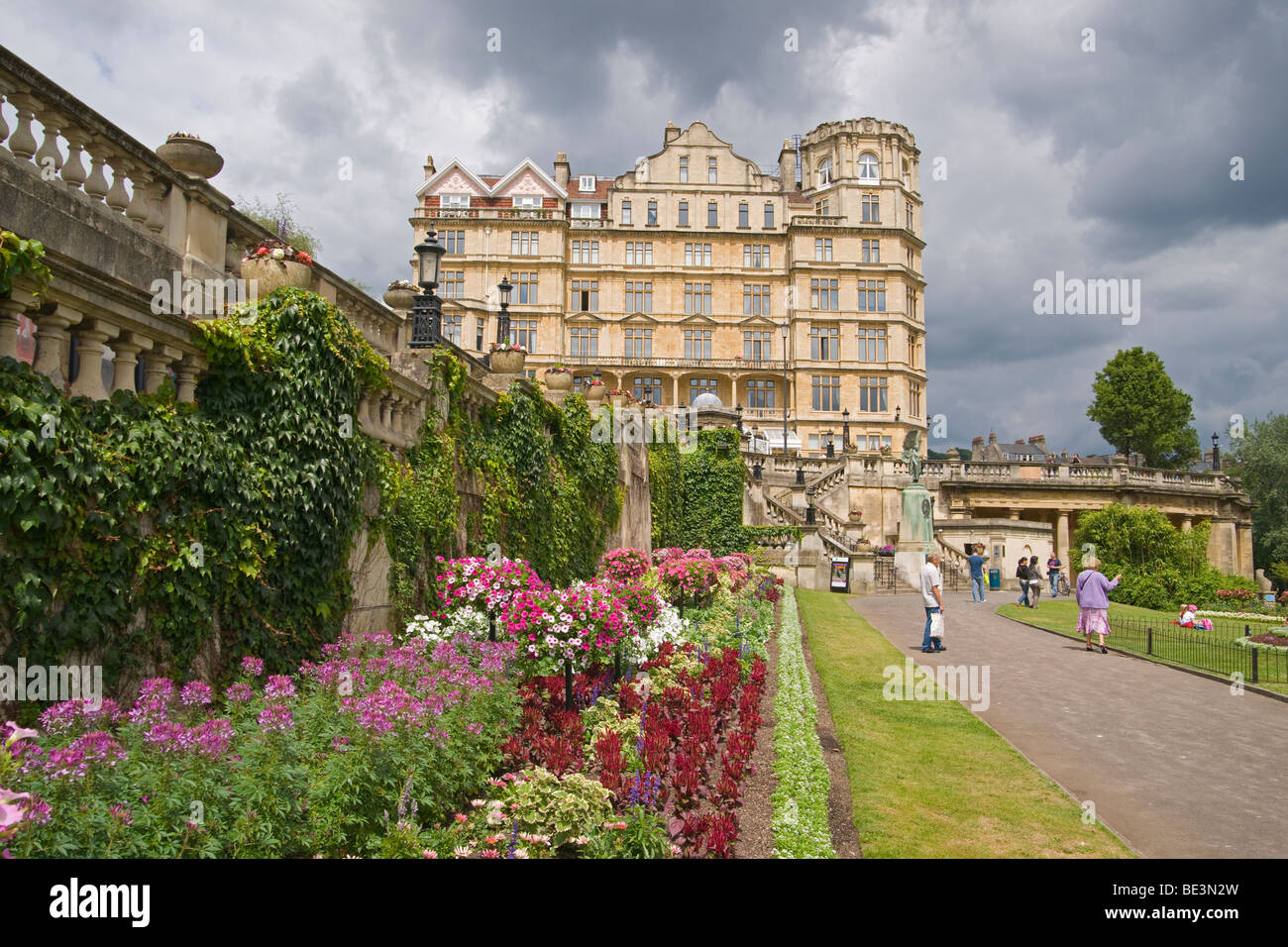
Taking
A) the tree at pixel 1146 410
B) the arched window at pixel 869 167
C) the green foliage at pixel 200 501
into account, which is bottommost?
the green foliage at pixel 200 501

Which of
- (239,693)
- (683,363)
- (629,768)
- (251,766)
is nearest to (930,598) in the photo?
A: (629,768)

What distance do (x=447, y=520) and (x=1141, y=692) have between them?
10.4m

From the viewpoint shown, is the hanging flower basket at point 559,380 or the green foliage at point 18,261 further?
the hanging flower basket at point 559,380

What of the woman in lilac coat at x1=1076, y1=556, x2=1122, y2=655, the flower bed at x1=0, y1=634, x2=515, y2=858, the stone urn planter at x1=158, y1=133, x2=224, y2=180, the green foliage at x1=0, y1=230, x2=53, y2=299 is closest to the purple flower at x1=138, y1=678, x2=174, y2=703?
the flower bed at x1=0, y1=634, x2=515, y2=858

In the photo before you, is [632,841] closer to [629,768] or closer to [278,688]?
[629,768]

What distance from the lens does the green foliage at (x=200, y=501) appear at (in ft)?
15.4

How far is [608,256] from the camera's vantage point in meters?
61.8

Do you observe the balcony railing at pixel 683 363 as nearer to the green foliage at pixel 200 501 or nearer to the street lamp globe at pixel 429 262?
the street lamp globe at pixel 429 262

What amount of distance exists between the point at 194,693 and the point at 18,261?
2891 millimetres

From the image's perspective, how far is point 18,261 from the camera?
4.50 m

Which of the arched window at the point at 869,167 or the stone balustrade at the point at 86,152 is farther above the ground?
the arched window at the point at 869,167

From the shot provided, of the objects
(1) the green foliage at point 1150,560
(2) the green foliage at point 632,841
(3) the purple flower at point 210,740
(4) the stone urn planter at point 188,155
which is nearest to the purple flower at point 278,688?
(3) the purple flower at point 210,740

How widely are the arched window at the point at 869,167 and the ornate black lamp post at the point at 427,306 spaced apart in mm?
59088
